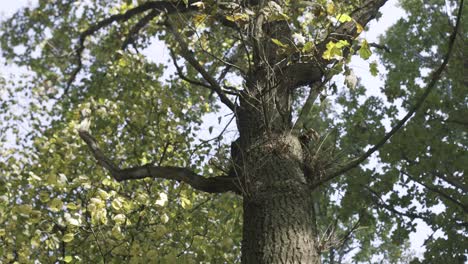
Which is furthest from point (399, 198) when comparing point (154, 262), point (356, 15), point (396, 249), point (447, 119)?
point (396, 249)

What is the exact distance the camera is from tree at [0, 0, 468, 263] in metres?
3.36

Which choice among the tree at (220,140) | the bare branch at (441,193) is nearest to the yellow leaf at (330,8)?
the tree at (220,140)

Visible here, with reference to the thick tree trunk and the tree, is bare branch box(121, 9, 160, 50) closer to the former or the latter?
the tree

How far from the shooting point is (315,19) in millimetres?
3783

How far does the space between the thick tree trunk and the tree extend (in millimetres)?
10

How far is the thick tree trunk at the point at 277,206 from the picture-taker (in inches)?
118

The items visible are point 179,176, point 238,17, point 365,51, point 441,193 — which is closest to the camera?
point 365,51

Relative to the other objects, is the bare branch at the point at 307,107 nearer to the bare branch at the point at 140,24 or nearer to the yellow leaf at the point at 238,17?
the yellow leaf at the point at 238,17

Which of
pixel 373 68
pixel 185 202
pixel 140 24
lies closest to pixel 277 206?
pixel 373 68

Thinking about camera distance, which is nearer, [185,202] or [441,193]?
[185,202]

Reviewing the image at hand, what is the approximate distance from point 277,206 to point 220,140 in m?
1.22

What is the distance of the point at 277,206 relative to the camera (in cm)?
321

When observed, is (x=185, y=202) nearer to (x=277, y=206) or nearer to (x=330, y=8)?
(x=277, y=206)

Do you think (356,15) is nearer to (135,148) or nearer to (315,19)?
(315,19)
